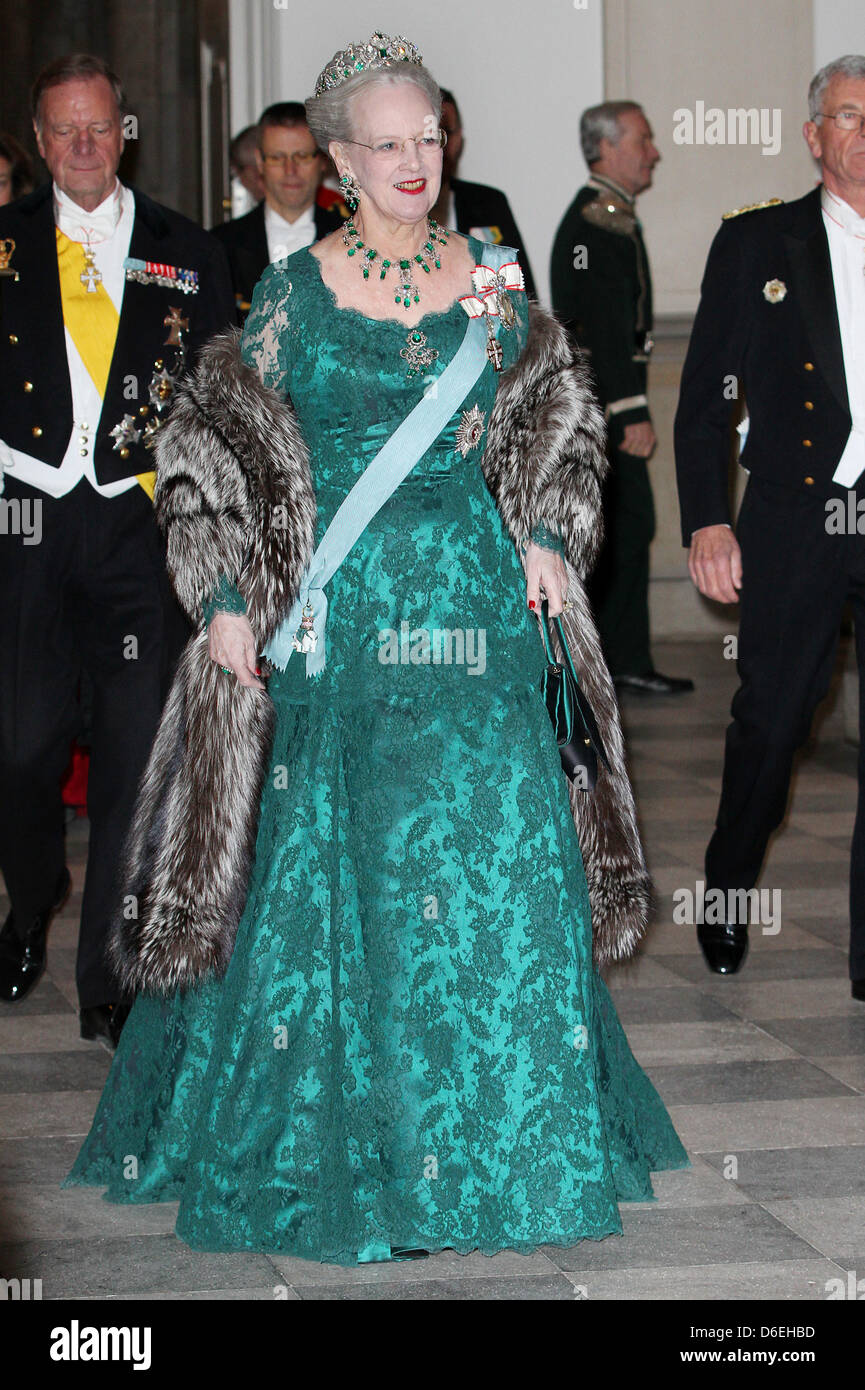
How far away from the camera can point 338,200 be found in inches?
312

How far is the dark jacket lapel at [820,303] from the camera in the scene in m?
4.75

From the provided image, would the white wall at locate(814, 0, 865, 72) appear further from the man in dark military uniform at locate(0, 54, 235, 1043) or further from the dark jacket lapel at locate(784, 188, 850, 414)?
the man in dark military uniform at locate(0, 54, 235, 1043)

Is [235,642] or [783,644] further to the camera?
[783,644]

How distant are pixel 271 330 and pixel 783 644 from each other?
1848mm

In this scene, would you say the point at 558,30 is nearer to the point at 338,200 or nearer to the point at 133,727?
the point at 338,200

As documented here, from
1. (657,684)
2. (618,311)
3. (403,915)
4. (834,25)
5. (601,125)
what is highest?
(834,25)

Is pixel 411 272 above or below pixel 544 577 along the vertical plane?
above

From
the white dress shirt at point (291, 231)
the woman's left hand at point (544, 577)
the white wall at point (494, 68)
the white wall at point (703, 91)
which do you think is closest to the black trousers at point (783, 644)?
the woman's left hand at point (544, 577)

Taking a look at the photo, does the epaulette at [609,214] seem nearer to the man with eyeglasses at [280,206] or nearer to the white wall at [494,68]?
the white wall at [494,68]

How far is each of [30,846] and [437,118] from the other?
2.18m

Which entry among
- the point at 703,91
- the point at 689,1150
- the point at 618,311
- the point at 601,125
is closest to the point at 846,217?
the point at 689,1150

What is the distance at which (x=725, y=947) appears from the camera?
202 inches

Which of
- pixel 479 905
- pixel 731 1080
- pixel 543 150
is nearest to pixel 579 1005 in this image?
pixel 479 905

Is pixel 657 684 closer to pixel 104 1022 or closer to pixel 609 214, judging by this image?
pixel 609 214
